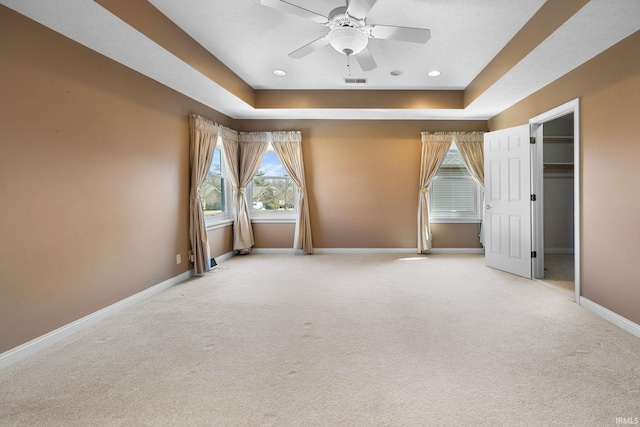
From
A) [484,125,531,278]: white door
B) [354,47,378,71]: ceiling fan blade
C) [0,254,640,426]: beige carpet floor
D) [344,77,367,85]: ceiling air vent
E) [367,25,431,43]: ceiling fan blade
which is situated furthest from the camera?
[344,77,367,85]: ceiling air vent

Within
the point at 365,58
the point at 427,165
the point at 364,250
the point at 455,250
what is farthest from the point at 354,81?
the point at 455,250

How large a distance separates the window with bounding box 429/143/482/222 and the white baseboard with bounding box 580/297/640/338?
9.22 ft

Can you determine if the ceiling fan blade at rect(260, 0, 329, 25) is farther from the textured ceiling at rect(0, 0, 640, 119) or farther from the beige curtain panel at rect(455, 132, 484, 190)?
the beige curtain panel at rect(455, 132, 484, 190)

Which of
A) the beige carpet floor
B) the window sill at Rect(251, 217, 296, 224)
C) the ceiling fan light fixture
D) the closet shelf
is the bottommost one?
the beige carpet floor

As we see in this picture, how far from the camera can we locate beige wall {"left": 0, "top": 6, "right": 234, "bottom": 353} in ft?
6.88

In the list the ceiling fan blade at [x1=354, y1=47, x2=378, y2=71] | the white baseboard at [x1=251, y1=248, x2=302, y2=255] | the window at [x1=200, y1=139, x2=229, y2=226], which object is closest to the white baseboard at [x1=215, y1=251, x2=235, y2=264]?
the white baseboard at [x1=251, y1=248, x2=302, y2=255]

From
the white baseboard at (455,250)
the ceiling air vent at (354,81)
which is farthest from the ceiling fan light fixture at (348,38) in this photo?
the white baseboard at (455,250)

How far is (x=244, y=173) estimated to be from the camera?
554 cm

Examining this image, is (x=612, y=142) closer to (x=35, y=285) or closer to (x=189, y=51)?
(x=189, y=51)

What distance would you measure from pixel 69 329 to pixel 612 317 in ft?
15.5

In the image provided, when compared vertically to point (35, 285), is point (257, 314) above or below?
below

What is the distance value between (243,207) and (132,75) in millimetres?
2828

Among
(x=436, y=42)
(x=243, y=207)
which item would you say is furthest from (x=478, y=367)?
(x=243, y=207)

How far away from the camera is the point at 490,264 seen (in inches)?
181
